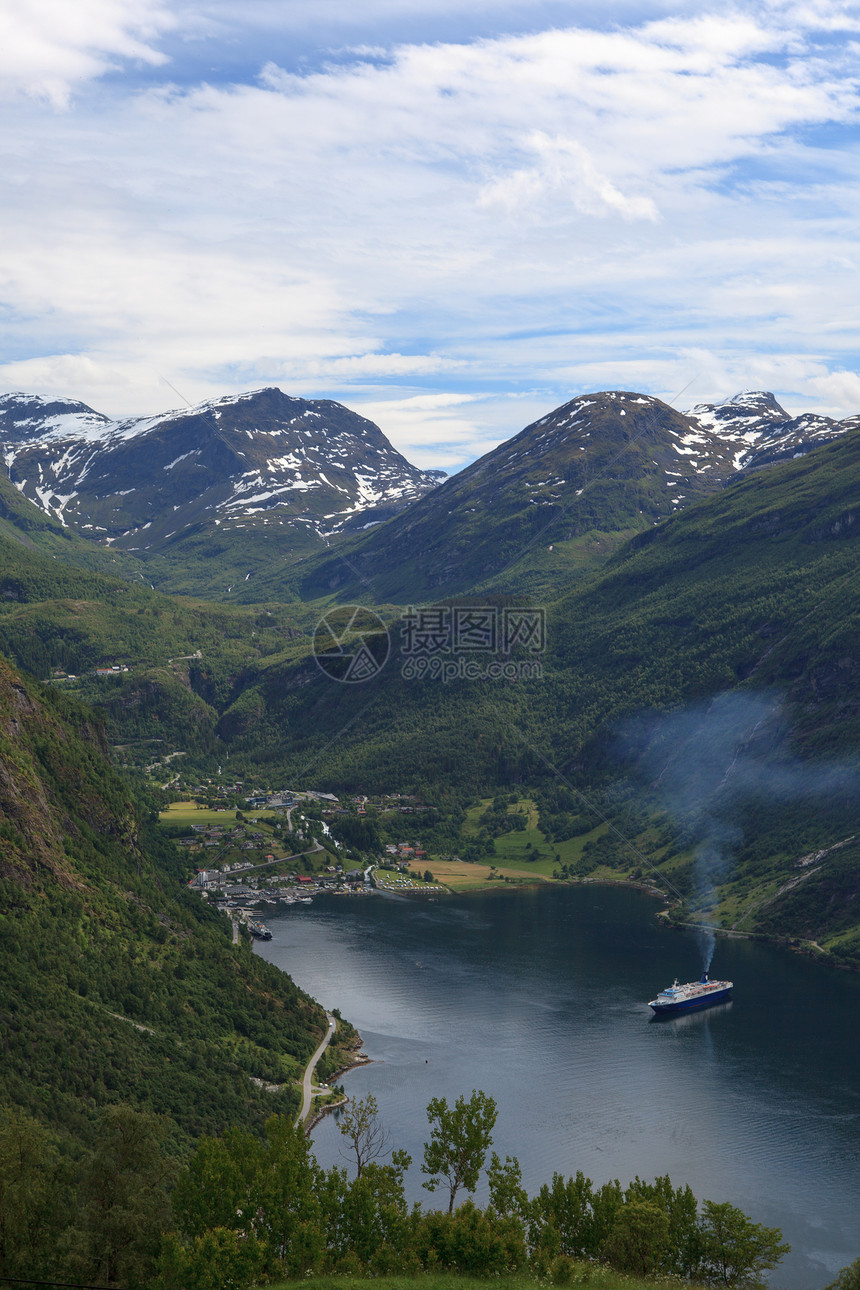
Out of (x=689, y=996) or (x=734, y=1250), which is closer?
(x=734, y=1250)

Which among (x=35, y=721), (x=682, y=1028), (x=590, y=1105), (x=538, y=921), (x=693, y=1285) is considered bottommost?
(x=693, y=1285)

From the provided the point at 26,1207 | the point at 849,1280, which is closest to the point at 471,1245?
the point at 849,1280

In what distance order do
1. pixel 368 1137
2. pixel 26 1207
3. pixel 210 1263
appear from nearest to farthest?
1. pixel 210 1263
2. pixel 26 1207
3. pixel 368 1137

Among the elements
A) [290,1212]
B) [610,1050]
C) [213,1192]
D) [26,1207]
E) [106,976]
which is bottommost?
[26,1207]

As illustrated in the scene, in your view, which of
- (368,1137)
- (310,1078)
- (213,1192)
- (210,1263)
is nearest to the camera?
(210,1263)

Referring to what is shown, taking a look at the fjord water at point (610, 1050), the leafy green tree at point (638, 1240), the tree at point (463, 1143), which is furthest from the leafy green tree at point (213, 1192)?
the fjord water at point (610, 1050)

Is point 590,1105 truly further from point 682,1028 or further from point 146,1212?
point 146,1212

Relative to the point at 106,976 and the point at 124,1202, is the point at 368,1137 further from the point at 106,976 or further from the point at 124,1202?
the point at 124,1202

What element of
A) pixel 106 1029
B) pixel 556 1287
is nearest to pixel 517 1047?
pixel 106 1029
